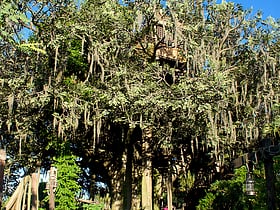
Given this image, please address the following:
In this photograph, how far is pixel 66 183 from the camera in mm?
11586

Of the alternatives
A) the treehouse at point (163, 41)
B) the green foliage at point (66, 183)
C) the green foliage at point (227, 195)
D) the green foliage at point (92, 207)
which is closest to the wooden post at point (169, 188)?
the green foliage at point (227, 195)

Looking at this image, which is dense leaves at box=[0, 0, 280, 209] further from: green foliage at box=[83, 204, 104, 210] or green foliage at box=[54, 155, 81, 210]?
green foliage at box=[83, 204, 104, 210]

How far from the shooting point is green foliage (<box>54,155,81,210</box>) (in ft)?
37.5

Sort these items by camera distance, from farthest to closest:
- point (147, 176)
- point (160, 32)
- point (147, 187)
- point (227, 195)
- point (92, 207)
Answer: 1. point (92, 207)
2. point (160, 32)
3. point (227, 195)
4. point (147, 176)
5. point (147, 187)

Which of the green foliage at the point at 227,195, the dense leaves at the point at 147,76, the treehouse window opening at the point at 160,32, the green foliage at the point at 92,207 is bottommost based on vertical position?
the green foliage at the point at 92,207

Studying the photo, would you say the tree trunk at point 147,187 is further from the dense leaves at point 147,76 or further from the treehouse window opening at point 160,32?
the treehouse window opening at point 160,32

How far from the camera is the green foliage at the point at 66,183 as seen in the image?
1142cm

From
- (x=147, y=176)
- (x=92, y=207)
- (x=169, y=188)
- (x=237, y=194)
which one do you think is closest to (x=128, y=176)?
(x=147, y=176)

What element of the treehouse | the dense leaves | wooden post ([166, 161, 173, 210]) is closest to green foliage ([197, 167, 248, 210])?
the dense leaves

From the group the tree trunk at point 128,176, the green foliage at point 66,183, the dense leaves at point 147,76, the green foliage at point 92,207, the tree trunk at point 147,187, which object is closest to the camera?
the dense leaves at point 147,76

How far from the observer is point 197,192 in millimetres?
15531

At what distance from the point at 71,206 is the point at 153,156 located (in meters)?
3.13

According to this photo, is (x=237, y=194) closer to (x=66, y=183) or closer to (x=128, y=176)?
(x=128, y=176)

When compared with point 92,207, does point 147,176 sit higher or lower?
higher
